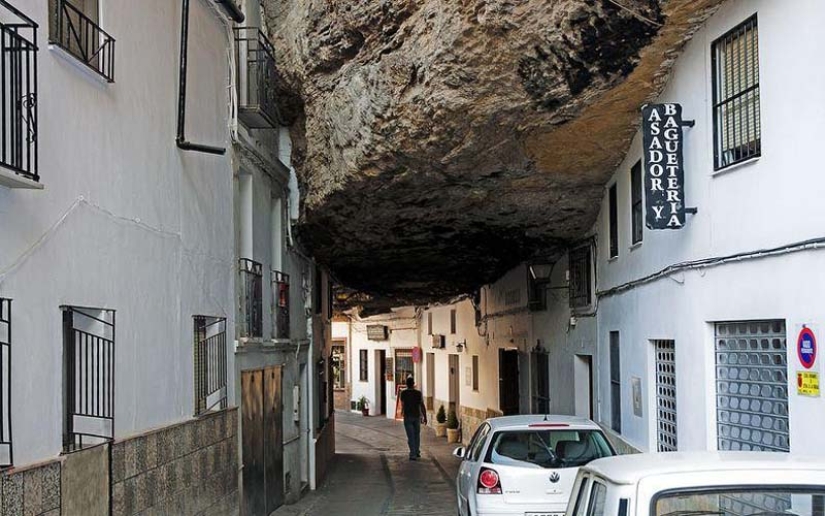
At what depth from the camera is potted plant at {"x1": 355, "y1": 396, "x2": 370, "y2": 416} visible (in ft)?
138

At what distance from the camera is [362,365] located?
144 feet

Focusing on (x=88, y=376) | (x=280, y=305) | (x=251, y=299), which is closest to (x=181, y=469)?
(x=88, y=376)

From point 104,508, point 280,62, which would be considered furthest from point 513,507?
point 280,62

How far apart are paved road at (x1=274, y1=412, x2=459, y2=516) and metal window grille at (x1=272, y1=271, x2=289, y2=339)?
270 centimetres

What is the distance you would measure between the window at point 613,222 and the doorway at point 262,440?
5180mm

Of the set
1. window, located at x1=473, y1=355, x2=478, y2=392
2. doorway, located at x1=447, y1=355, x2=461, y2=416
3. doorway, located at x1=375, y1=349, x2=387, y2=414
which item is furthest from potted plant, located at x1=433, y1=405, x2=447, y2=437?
doorway, located at x1=375, y1=349, x2=387, y2=414

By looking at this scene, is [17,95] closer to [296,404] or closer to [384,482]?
[296,404]

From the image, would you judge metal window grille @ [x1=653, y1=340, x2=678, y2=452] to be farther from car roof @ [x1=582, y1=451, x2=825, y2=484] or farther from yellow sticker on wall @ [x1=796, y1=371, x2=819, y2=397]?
car roof @ [x1=582, y1=451, x2=825, y2=484]

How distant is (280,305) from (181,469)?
5.13 metres

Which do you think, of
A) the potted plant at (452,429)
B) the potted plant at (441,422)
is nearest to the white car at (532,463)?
the potted plant at (452,429)

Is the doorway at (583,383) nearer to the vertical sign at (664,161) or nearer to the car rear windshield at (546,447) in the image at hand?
the car rear windshield at (546,447)

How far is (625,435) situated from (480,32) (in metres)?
5.83

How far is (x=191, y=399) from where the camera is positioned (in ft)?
32.9

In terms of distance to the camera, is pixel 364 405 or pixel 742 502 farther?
pixel 364 405
